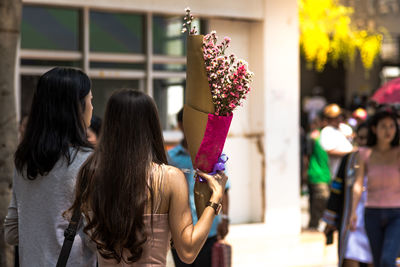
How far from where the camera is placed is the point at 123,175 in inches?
118

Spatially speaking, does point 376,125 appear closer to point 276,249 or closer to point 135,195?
point 276,249

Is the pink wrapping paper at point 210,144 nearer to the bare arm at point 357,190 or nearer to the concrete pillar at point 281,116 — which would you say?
the bare arm at point 357,190

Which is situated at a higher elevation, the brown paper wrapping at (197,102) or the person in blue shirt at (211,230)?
the brown paper wrapping at (197,102)

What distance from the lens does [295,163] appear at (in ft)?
37.7

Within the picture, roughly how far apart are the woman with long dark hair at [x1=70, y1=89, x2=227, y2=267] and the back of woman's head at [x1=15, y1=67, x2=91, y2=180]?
48 centimetres

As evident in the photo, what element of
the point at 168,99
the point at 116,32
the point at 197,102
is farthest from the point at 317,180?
the point at 197,102

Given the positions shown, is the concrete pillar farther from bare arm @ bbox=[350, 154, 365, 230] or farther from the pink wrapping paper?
the pink wrapping paper

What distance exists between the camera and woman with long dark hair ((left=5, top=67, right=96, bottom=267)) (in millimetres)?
3445

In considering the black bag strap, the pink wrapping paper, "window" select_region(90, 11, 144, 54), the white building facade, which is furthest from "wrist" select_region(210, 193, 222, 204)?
"window" select_region(90, 11, 144, 54)

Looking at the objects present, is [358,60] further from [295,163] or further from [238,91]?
[238,91]

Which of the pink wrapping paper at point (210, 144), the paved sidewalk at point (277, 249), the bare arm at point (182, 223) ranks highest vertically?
the pink wrapping paper at point (210, 144)

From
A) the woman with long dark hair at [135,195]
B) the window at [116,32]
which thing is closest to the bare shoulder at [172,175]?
the woman with long dark hair at [135,195]

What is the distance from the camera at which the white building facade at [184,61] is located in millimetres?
9891

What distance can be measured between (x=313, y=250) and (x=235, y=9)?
11.9 feet
